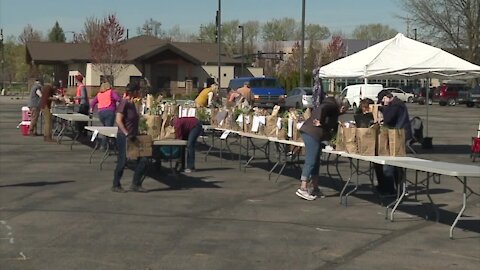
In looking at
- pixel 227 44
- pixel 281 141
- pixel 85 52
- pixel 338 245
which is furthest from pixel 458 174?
pixel 227 44

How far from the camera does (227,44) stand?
382 ft

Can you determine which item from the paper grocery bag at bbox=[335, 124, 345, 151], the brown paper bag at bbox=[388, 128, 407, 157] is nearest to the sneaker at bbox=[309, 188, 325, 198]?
the paper grocery bag at bbox=[335, 124, 345, 151]

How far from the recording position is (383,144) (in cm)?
1141

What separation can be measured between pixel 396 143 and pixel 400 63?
870 centimetres

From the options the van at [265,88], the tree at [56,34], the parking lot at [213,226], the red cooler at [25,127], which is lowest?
the parking lot at [213,226]

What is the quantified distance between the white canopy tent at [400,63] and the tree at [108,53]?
166 ft

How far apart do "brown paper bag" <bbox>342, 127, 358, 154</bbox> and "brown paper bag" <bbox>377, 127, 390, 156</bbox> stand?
1.19 feet

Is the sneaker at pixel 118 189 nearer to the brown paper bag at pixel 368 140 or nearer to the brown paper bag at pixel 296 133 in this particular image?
the brown paper bag at pixel 296 133

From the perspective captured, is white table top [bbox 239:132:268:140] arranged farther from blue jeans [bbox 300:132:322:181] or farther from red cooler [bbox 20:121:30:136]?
red cooler [bbox 20:121:30:136]

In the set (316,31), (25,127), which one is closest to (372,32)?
(316,31)

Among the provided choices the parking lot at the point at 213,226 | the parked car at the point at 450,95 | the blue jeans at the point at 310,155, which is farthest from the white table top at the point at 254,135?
the parked car at the point at 450,95

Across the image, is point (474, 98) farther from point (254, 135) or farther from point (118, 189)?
point (118, 189)

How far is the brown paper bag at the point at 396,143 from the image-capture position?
37.0ft

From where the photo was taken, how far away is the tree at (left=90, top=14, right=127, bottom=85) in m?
70.6
